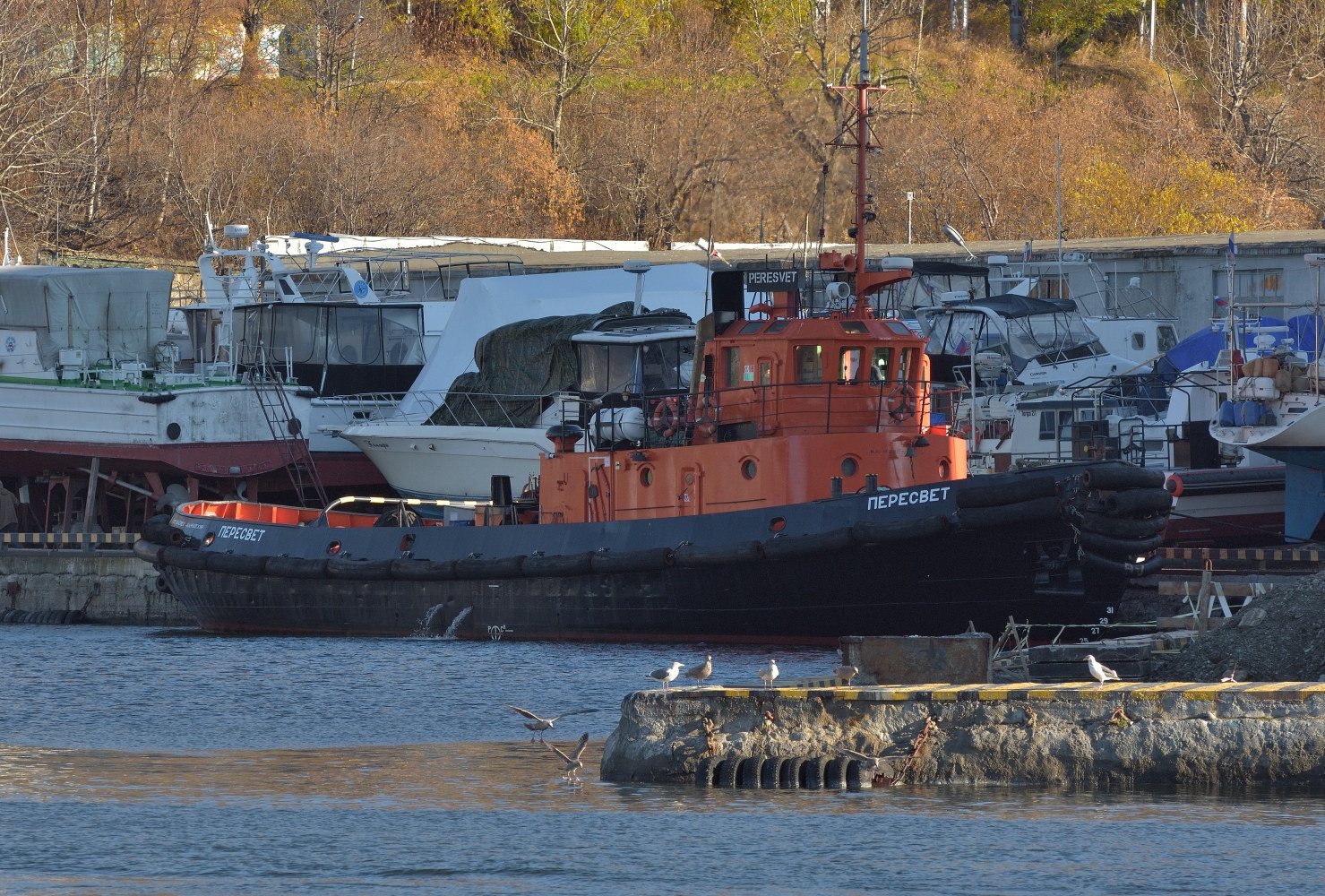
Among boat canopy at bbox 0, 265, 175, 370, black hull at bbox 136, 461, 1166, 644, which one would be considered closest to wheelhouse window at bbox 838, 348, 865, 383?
black hull at bbox 136, 461, 1166, 644

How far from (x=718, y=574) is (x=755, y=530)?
2.12ft

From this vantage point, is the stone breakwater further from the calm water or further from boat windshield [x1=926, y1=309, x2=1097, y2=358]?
boat windshield [x1=926, y1=309, x2=1097, y2=358]

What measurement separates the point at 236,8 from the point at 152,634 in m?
40.9

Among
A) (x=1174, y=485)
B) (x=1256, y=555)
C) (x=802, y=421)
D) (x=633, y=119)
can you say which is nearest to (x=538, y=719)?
(x=802, y=421)

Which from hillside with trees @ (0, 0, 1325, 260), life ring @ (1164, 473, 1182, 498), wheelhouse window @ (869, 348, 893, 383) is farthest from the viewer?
hillside with trees @ (0, 0, 1325, 260)

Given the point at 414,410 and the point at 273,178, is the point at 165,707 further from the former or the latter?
the point at 273,178

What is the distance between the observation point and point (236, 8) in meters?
60.1

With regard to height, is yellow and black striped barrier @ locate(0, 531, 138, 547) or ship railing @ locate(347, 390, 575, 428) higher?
ship railing @ locate(347, 390, 575, 428)

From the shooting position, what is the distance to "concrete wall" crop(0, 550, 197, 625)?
25.3 metres

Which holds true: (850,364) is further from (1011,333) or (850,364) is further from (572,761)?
(1011,333)

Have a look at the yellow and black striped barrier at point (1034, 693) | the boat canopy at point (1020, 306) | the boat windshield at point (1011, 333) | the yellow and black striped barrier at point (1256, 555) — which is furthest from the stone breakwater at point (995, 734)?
the boat windshield at point (1011, 333)

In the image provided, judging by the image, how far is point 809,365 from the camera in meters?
18.8

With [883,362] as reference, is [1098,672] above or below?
below

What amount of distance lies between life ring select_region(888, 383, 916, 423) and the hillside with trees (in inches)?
1032
